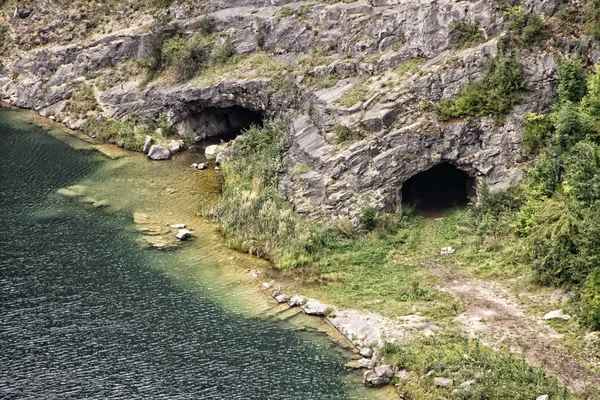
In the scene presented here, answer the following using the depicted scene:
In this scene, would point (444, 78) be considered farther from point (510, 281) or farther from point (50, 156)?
point (50, 156)

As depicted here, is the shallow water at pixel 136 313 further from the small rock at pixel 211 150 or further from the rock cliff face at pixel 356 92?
the rock cliff face at pixel 356 92

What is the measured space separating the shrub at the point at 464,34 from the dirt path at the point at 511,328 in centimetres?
1712

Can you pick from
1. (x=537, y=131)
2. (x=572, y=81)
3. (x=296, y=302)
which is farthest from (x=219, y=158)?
(x=572, y=81)

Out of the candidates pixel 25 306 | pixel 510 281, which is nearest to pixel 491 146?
pixel 510 281

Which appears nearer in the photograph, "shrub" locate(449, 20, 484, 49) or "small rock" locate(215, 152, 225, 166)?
"shrub" locate(449, 20, 484, 49)

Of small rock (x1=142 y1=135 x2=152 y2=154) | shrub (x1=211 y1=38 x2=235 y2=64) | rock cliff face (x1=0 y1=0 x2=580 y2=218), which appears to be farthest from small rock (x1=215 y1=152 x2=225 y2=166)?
shrub (x1=211 y1=38 x2=235 y2=64)

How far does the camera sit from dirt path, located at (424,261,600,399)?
37.2 meters

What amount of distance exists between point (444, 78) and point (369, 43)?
8.75 m

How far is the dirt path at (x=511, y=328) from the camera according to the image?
122ft

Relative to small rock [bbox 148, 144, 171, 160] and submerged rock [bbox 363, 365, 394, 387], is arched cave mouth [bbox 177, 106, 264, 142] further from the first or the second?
submerged rock [bbox 363, 365, 394, 387]

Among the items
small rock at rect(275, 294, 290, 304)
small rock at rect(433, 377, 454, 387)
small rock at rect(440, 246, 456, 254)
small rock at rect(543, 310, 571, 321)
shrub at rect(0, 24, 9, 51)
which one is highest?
shrub at rect(0, 24, 9, 51)

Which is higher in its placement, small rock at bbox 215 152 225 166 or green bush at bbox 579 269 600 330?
green bush at bbox 579 269 600 330

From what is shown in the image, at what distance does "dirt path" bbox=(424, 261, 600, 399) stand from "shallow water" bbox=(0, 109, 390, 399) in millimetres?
7378

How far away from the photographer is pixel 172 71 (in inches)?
2985
